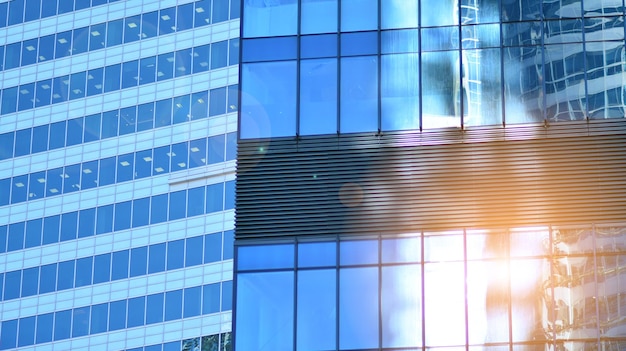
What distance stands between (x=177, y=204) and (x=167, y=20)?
42.8 ft

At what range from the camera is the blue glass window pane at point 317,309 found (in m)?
51.3

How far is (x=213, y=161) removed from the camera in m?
105

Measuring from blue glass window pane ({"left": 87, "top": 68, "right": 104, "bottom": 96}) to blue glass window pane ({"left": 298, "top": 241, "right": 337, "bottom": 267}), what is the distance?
5968 cm

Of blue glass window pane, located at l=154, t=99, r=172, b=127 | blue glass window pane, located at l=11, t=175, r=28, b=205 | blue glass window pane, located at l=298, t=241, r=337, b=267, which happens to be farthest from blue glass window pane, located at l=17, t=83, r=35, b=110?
blue glass window pane, located at l=298, t=241, r=337, b=267

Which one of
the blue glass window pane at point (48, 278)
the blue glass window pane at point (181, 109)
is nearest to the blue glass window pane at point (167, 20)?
the blue glass window pane at point (181, 109)

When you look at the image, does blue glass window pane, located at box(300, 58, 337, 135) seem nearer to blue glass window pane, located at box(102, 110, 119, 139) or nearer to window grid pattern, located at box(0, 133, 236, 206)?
window grid pattern, located at box(0, 133, 236, 206)

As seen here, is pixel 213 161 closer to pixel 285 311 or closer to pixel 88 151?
pixel 88 151

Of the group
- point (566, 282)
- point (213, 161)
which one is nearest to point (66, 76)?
point (213, 161)

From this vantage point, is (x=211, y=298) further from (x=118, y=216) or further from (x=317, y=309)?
(x=317, y=309)

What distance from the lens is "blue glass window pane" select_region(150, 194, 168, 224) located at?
104438mm

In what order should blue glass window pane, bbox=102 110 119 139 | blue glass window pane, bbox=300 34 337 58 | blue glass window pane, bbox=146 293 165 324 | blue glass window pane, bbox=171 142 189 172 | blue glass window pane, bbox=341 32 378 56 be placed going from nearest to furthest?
blue glass window pane, bbox=341 32 378 56 → blue glass window pane, bbox=300 34 337 58 → blue glass window pane, bbox=146 293 165 324 → blue glass window pane, bbox=171 142 189 172 → blue glass window pane, bbox=102 110 119 139

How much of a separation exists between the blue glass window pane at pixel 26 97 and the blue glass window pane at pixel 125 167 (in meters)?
8.97

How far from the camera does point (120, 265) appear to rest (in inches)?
4099

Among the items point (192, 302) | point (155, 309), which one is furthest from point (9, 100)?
point (192, 302)
